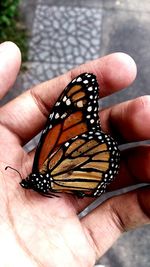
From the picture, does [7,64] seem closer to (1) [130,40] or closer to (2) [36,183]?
(2) [36,183]

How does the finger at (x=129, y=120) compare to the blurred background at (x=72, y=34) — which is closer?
the finger at (x=129, y=120)

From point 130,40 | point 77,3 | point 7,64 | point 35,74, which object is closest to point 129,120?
point 7,64

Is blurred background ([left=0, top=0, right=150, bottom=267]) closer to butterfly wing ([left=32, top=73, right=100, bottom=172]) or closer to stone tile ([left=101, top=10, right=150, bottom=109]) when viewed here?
stone tile ([left=101, top=10, right=150, bottom=109])

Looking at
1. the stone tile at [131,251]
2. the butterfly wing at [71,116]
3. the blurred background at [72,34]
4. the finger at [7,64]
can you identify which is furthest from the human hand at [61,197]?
the blurred background at [72,34]

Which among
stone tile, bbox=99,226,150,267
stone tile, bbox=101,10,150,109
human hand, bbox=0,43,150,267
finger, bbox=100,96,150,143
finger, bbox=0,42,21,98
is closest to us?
finger, bbox=100,96,150,143

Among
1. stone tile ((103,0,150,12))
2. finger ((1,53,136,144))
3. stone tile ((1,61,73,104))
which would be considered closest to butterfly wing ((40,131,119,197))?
finger ((1,53,136,144))

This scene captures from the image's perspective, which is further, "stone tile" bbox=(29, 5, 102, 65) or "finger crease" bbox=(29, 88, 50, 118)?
"stone tile" bbox=(29, 5, 102, 65)

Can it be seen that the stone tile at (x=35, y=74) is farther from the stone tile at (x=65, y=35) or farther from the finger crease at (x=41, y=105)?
the finger crease at (x=41, y=105)
